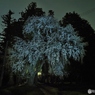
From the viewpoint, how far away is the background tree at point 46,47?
23859 mm

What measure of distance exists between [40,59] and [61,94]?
577 centimetres

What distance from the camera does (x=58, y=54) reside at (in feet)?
77.9

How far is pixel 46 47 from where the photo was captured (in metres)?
24.1

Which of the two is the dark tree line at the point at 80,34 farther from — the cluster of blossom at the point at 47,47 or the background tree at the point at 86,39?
the cluster of blossom at the point at 47,47

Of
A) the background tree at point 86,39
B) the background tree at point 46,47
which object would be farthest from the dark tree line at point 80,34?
the background tree at point 46,47

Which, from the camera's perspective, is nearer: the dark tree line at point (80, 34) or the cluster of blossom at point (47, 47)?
the cluster of blossom at point (47, 47)

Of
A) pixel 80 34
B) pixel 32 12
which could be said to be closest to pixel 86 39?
pixel 80 34

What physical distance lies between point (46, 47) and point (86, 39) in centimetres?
2067

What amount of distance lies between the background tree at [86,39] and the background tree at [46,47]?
16569 millimetres

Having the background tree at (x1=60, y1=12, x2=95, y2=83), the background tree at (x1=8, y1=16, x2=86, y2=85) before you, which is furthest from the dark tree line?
the background tree at (x1=8, y1=16, x2=86, y2=85)

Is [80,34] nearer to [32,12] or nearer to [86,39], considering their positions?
[86,39]

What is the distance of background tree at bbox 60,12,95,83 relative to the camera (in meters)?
41.8

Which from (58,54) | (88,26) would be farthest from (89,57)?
(58,54)

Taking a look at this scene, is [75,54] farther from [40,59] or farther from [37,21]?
[37,21]
